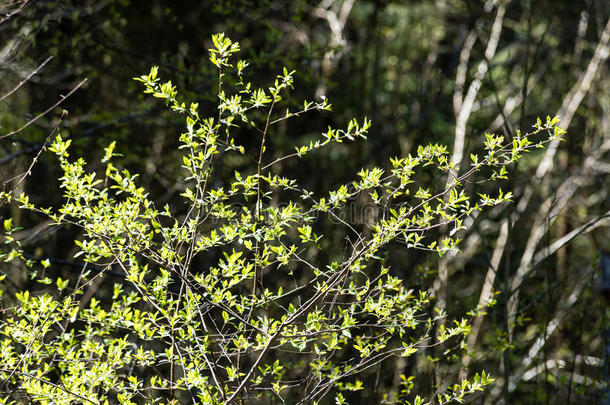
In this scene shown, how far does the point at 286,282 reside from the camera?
6.78 m

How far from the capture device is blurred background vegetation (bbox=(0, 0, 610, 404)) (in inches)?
177

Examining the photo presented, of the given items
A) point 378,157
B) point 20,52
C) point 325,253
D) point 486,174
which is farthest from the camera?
point 486,174

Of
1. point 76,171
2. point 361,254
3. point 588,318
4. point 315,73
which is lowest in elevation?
point 588,318

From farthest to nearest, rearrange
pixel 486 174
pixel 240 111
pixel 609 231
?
pixel 609 231 → pixel 486 174 → pixel 240 111

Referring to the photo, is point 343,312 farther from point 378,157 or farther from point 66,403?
point 378,157

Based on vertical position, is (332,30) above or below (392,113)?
above

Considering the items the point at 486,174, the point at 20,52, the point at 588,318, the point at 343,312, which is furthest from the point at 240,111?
the point at 486,174

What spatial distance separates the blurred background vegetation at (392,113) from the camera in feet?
14.8

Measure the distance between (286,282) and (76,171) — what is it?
184 inches

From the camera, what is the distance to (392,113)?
23.2 ft

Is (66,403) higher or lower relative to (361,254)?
lower

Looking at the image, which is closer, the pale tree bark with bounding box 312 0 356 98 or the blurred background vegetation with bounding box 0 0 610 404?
the blurred background vegetation with bounding box 0 0 610 404

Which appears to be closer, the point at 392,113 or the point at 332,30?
the point at 332,30

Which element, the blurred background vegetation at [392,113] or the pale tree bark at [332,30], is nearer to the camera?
the blurred background vegetation at [392,113]
